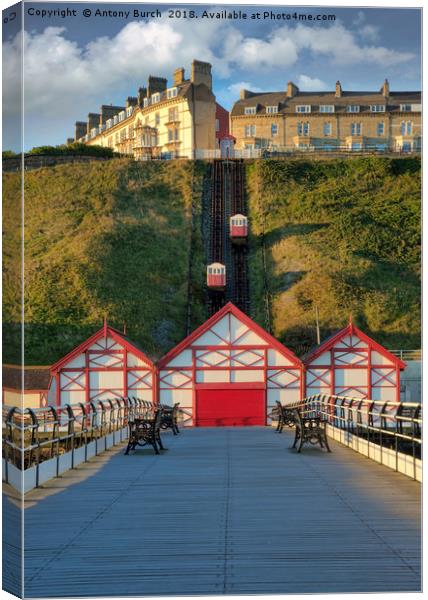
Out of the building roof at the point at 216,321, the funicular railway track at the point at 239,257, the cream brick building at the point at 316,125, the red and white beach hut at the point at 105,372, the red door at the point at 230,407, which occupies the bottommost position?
the red door at the point at 230,407

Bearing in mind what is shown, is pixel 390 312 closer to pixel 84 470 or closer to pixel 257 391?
pixel 257 391

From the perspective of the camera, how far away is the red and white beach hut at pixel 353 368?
42.7m

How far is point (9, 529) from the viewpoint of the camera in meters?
9.80

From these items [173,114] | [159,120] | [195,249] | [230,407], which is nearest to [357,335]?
[230,407]

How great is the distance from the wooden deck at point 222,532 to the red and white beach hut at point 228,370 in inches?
1015

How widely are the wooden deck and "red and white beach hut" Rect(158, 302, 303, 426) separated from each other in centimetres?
2579

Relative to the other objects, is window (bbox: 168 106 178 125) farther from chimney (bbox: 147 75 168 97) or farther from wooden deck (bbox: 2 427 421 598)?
wooden deck (bbox: 2 427 421 598)

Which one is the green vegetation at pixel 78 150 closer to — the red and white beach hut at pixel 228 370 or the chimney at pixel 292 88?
Answer: the red and white beach hut at pixel 228 370

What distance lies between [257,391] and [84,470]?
26349 mm

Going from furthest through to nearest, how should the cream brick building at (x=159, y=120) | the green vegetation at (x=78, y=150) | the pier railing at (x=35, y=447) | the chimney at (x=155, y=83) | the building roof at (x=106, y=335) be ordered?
the green vegetation at (x=78, y=150) → the building roof at (x=106, y=335) → the cream brick building at (x=159, y=120) → the chimney at (x=155, y=83) → the pier railing at (x=35, y=447)

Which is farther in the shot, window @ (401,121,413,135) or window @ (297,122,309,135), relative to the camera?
window @ (297,122,309,135)

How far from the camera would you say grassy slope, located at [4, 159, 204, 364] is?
66000 millimetres

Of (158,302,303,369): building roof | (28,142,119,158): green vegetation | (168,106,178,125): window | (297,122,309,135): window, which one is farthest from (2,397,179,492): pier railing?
(28,142,119,158): green vegetation

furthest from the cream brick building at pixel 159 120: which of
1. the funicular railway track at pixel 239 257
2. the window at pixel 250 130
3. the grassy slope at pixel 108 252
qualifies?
the funicular railway track at pixel 239 257
